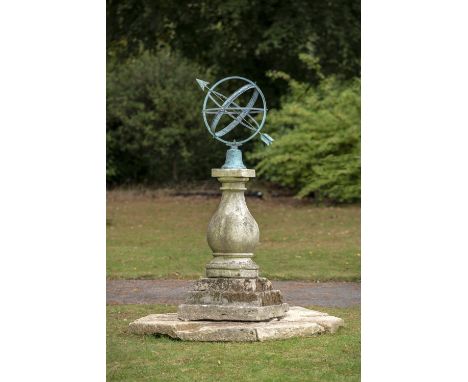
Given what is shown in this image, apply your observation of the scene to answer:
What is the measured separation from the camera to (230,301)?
937 centimetres

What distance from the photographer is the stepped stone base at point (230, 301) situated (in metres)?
9.25

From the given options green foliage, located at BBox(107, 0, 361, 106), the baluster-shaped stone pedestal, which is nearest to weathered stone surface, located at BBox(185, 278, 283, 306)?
the baluster-shaped stone pedestal

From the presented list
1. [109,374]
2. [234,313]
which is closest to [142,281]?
[234,313]

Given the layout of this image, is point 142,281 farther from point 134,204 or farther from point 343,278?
point 134,204

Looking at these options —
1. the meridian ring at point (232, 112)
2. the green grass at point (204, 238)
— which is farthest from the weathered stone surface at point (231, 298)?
the green grass at point (204, 238)

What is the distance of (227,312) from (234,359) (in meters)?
1.17

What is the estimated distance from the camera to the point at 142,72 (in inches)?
1019

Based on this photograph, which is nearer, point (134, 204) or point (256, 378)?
point (256, 378)

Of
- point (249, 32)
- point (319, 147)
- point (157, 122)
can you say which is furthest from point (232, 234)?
point (157, 122)

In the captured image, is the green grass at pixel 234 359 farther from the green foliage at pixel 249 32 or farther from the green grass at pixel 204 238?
the green foliage at pixel 249 32

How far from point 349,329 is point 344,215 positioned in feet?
36.4

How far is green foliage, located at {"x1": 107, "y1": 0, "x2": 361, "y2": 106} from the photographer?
70.1ft

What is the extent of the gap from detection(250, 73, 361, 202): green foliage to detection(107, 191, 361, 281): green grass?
0.51 meters

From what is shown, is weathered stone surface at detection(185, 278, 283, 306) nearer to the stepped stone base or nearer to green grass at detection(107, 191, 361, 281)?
the stepped stone base
